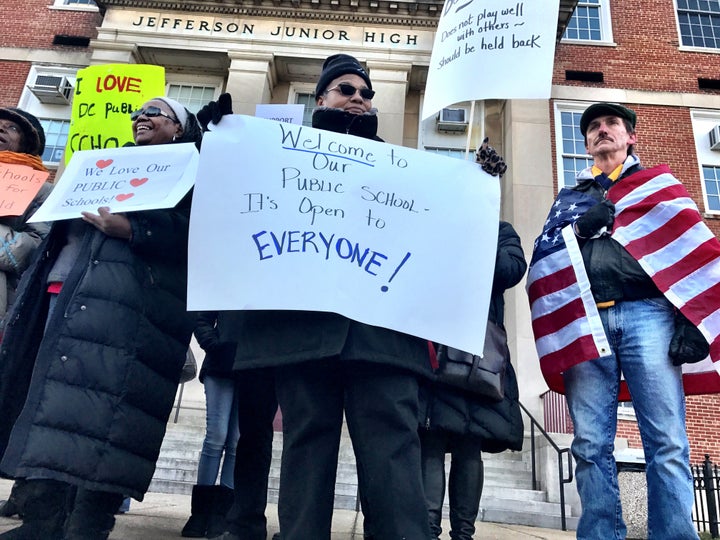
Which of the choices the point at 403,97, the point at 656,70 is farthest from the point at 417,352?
the point at 656,70

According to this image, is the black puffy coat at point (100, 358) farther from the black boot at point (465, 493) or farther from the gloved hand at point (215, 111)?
the black boot at point (465, 493)

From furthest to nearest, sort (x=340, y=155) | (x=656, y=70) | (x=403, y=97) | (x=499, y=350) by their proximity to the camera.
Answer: (x=656, y=70), (x=403, y=97), (x=499, y=350), (x=340, y=155)

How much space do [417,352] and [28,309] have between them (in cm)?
191

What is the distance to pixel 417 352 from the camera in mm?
2154

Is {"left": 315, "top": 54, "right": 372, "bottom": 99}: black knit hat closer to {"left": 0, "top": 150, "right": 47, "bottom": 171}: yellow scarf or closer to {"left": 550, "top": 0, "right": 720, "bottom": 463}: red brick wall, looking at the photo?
{"left": 0, "top": 150, "right": 47, "bottom": 171}: yellow scarf

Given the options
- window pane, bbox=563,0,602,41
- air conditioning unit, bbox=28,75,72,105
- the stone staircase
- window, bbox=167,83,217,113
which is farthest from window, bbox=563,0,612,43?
air conditioning unit, bbox=28,75,72,105

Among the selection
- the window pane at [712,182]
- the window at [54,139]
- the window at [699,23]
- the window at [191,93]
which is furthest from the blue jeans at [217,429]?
the window at [699,23]

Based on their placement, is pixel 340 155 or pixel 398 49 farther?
pixel 398 49

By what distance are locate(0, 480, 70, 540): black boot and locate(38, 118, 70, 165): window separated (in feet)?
44.7

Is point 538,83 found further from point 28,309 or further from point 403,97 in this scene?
point 403,97

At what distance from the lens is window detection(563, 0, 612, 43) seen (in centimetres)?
1505

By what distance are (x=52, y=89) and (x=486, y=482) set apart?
13508 mm

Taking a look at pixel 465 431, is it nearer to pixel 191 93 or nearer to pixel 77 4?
pixel 191 93

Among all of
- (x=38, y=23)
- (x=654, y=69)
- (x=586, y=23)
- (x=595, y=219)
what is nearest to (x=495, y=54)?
(x=595, y=219)
